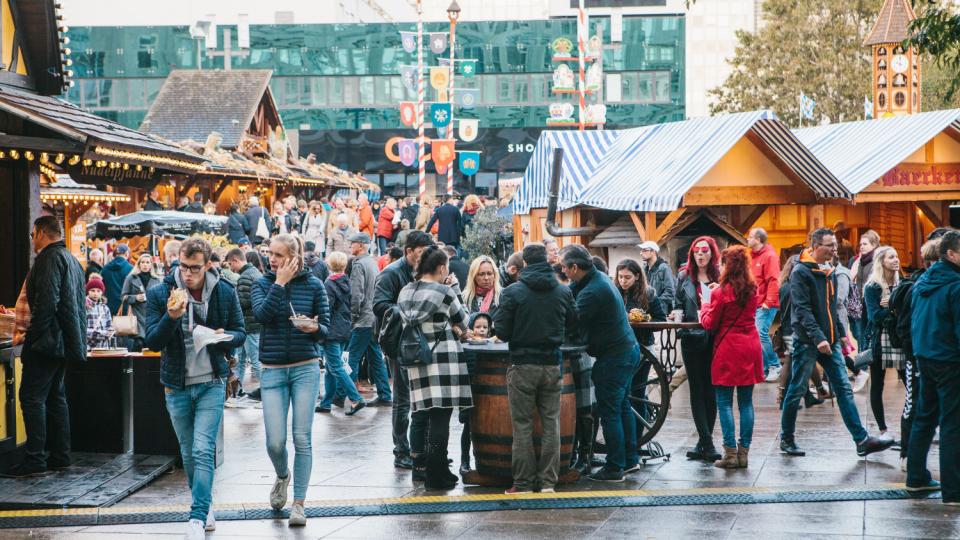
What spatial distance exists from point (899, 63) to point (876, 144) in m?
15.0

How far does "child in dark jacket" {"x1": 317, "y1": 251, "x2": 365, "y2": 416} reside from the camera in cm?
1261

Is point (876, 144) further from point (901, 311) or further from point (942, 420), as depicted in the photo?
point (942, 420)

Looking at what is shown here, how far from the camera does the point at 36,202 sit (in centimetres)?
993

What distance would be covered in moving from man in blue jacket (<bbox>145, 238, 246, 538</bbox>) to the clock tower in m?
28.7

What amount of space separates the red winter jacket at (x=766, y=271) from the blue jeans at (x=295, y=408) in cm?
658

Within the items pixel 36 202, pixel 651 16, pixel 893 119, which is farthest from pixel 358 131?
pixel 36 202

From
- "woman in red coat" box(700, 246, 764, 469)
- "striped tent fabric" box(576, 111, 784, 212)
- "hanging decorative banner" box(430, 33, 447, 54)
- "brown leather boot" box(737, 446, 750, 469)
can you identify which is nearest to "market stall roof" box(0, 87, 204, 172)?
"woman in red coat" box(700, 246, 764, 469)

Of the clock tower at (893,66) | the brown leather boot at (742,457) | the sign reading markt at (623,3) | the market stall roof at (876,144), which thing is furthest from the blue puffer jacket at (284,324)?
the sign reading markt at (623,3)

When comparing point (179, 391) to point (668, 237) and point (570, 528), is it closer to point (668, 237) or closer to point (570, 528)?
point (570, 528)

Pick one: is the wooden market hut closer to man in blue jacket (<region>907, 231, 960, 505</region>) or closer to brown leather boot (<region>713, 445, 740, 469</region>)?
brown leather boot (<region>713, 445, 740, 469</region>)

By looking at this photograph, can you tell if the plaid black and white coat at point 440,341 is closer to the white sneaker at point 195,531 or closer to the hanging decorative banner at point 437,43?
the white sneaker at point 195,531

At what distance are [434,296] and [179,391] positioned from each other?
1938 mm

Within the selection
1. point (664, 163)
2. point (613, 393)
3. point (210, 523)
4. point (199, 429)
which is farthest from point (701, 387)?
point (664, 163)

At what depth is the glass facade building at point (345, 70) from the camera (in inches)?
2424
